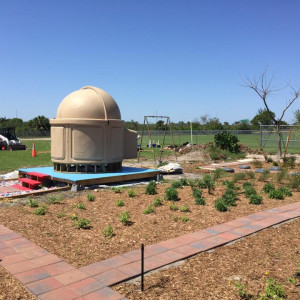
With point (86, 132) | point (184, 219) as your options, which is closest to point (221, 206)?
point (184, 219)

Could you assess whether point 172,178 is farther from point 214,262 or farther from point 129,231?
point 214,262

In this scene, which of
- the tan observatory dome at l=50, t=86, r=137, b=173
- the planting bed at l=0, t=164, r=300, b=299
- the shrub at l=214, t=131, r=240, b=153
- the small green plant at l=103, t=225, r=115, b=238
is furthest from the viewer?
the shrub at l=214, t=131, r=240, b=153

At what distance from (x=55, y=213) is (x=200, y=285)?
13.3ft

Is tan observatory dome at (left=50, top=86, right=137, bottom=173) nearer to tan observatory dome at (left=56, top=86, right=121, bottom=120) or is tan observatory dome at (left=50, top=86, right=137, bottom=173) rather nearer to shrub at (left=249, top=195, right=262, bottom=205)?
tan observatory dome at (left=56, top=86, right=121, bottom=120)

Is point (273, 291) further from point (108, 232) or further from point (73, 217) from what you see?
point (73, 217)

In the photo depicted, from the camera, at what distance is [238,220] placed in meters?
6.52

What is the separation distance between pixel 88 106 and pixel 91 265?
286 inches

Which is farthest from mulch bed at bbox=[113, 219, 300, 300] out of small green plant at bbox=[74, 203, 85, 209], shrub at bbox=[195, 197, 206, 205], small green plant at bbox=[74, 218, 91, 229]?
small green plant at bbox=[74, 203, 85, 209]

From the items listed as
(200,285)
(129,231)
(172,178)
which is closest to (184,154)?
(172,178)

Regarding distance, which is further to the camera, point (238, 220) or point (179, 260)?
point (238, 220)

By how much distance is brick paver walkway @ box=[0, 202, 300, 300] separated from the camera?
12.0 ft

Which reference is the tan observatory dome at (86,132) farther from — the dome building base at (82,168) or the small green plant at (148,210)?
the small green plant at (148,210)

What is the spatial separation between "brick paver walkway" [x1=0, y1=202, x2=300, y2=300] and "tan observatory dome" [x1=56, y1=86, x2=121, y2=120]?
18.0ft

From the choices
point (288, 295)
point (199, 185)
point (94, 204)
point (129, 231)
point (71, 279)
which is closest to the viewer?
point (288, 295)
